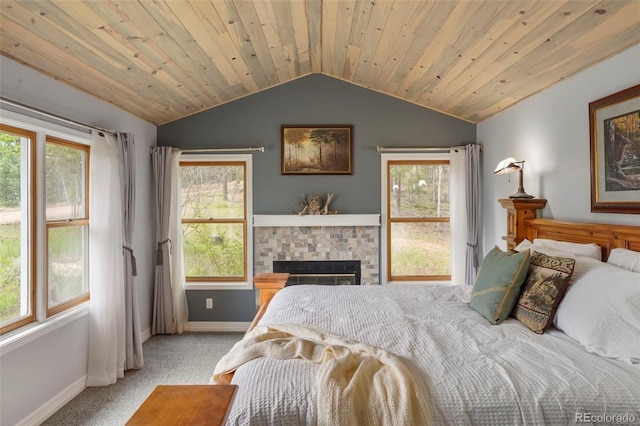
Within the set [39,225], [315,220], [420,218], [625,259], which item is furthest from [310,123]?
[625,259]

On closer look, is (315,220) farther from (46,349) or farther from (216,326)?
(46,349)

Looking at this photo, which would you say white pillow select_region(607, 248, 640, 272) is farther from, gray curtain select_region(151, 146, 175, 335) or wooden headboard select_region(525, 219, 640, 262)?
gray curtain select_region(151, 146, 175, 335)

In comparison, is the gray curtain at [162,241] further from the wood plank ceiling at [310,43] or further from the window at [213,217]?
Answer: the wood plank ceiling at [310,43]

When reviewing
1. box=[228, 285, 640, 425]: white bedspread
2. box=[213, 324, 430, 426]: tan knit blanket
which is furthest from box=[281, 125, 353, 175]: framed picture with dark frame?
box=[213, 324, 430, 426]: tan knit blanket

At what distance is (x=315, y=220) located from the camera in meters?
4.13

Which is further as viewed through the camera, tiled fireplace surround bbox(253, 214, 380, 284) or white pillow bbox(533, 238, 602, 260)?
tiled fireplace surround bbox(253, 214, 380, 284)

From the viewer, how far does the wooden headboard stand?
6.51 ft

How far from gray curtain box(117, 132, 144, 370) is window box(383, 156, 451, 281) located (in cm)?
268

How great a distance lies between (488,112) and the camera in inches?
149

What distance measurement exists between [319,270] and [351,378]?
9.67ft

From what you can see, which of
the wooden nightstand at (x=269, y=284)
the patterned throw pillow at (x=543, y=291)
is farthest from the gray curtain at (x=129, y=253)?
the patterned throw pillow at (x=543, y=291)

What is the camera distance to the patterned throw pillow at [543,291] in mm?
1797

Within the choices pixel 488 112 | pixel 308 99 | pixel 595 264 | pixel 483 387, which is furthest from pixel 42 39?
pixel 488 112

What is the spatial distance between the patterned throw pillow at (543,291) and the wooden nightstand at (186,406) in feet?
5.07
